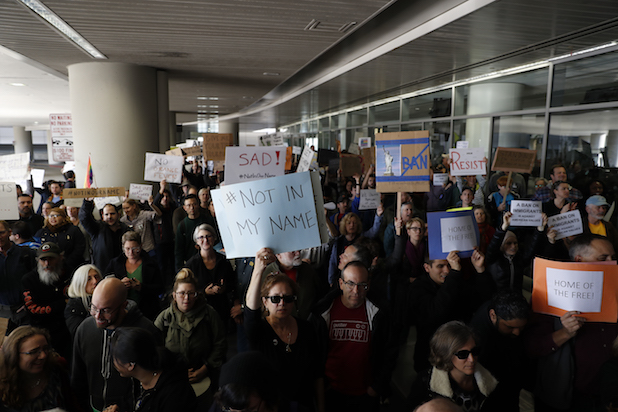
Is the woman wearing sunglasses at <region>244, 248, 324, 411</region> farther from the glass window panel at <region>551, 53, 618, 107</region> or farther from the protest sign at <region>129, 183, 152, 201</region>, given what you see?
the glass window panel at <region>551, 53, 618, 107</region>

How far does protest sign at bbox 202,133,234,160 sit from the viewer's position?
793 centimetres

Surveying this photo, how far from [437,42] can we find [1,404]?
7.26 metres

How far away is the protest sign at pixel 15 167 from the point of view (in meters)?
6.95

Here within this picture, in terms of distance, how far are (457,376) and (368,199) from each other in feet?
13.1

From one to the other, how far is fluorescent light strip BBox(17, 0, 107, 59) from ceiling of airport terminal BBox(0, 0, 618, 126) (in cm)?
12

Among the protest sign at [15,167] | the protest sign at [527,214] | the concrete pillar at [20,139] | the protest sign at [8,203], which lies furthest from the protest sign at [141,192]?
the concrete pillar at [20,139]

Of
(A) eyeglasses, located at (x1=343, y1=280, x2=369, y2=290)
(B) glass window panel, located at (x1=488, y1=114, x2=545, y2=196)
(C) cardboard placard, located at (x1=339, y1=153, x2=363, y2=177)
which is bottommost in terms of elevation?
(A) eyeglasses, located at (x1=343, y1=280, x2=369, y2=290)

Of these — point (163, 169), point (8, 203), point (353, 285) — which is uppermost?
point (163, 169)

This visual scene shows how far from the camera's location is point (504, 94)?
9.43 m

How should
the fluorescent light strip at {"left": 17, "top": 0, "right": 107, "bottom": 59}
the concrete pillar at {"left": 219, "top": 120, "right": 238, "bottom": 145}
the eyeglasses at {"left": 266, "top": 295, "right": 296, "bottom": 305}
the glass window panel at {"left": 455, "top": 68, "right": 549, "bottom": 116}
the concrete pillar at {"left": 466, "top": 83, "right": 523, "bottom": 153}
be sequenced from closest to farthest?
1. the eyeglasses at {"left": 266, "top": 295, "right": 296, "bottom": 305}
2. the fluorescent light strip at {"left": 17, "top": 0, "right": 107, "bottom": 59}
3. the glass window panel at {"left": 455, "top": 68, "right": 549, "bottom": 116}
4. the concrete pillar at {"left": 466, "top": 83, "right": 523, "bottom": 153}
5. the concrete pillar at {"left": 219, "top": 120, "right": 238, "bottom": 145}

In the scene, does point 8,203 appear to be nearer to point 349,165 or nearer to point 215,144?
point 215,144

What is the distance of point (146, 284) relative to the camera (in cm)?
417

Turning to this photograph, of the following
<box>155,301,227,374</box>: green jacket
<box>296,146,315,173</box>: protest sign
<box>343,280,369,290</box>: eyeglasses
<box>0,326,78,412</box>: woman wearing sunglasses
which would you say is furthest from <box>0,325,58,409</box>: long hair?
<box>296,146,315,173</box>: protest sign

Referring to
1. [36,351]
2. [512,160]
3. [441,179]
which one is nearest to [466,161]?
[512,160]
